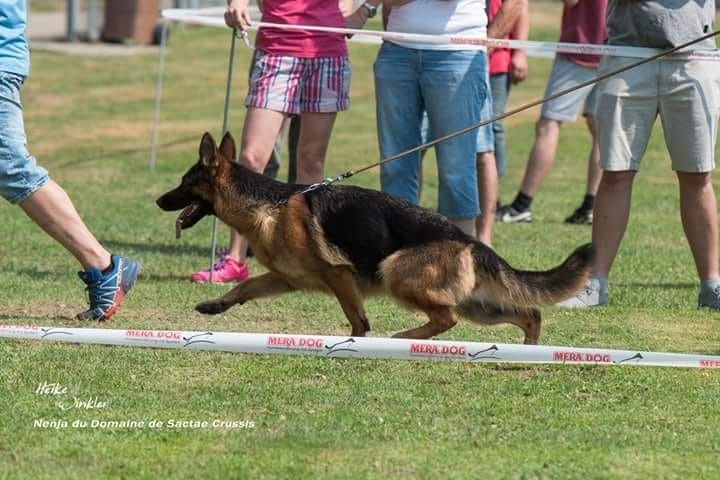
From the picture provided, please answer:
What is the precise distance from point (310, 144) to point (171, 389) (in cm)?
272

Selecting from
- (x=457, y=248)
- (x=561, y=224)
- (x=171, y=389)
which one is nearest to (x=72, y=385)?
(x=171, y=389)

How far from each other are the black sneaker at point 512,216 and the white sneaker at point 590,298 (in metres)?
3.42

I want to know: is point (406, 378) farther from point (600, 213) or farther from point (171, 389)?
point (600, 213)

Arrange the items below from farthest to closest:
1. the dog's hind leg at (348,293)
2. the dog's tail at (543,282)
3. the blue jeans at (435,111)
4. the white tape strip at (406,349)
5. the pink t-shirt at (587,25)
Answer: the pink t-shirt at (587,25) → the blue jeans at (435,111) → the dog's hind leg at (348,293) → the dog's tail at (543,282) → the white tape strip at (406,349)

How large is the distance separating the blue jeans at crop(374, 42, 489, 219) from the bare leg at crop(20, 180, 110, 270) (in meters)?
1.77

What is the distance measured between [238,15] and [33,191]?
1584 millimetres

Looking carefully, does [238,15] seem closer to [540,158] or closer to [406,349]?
[406,349]

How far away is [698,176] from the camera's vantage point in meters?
7.75

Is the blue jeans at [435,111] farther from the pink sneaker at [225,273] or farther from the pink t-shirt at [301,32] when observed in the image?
the pink sneaker at [225,273]

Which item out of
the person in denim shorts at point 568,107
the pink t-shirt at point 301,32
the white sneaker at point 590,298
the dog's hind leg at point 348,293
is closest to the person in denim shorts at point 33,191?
the dog's hind leg at point 348,293

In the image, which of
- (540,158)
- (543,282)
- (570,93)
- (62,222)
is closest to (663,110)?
(543,282)

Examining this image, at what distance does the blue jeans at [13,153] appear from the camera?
6531 mm

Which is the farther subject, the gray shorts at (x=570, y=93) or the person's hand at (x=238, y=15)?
the gray shorts at (x=570, y=93)

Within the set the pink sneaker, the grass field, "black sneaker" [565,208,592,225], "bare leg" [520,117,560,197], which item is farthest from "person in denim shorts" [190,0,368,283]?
"black sneaker" [565,208,592,225]
